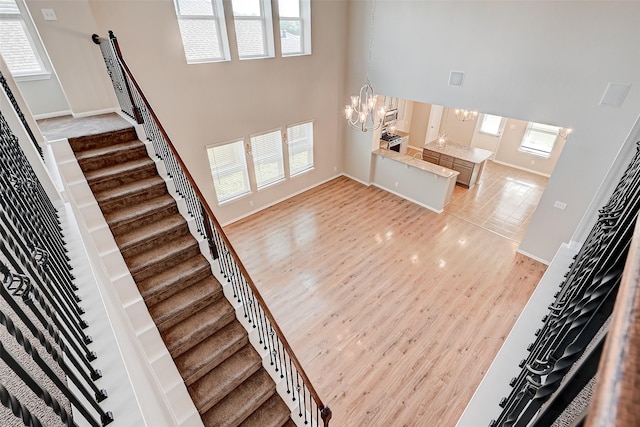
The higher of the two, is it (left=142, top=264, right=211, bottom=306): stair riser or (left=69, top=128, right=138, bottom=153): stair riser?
(left=69, top=128, right=138, bottom=153): stair riser

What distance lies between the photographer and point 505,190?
9.09 metres

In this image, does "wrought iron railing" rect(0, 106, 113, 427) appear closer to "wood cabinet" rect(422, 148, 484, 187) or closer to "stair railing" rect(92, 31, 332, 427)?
"stair railing" rect(92, 31, 332, 427)

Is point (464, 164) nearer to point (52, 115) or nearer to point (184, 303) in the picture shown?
point (184, 303)

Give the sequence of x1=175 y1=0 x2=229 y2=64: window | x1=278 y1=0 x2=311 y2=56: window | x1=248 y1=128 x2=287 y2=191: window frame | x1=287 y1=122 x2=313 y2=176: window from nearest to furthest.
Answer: x1=175 y1=0 x2=229 y2=64: window
x1=278 y1=0 x2=311 y2=56: window
x1=248 y1=128 x2=287 y2=191: window frame
x1=287 y1=122 x2=313 y2=176: window

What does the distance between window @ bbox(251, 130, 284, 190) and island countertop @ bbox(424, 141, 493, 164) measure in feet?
16.7

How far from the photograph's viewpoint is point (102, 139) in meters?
4.03

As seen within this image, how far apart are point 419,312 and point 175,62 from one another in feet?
19.7

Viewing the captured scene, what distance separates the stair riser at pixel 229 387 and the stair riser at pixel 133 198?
2.37 metres

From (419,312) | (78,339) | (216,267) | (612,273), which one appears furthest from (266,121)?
(612,273)

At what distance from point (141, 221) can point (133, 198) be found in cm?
33

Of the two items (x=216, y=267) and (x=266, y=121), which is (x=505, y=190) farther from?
(x=216, y=267)

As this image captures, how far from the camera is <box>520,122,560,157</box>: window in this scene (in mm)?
9562

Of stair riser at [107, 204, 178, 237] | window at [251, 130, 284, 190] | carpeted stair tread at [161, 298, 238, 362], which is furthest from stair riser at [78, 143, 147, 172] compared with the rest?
window at [251, 130, 284, 190]

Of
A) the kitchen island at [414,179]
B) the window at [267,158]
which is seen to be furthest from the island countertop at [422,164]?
the window at [267,158]
